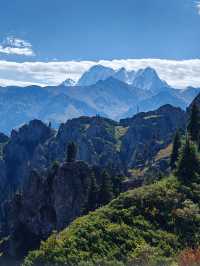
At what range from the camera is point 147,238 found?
44.1 metres

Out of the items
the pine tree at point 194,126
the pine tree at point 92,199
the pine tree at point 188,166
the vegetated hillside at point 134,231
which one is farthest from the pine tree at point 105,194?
the vegetated hillside at point 134,231

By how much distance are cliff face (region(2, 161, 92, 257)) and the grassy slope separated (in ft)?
195

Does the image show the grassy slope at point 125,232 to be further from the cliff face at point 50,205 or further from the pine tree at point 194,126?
the cliff face at point 50,205

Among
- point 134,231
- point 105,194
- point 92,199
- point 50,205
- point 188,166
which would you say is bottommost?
point 50,205

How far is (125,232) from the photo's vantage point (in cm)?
4362

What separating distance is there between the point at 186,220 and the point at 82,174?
76418 millimetres

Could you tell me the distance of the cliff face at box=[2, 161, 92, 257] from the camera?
114 m

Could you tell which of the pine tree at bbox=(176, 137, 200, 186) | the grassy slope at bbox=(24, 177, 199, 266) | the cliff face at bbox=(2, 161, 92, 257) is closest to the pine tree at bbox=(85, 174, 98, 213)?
the cliff face at bbox=(2, 161, 92, 257)

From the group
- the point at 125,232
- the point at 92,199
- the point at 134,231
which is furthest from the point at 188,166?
the point at 92,199

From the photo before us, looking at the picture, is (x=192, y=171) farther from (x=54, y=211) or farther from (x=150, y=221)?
(x=54, y=211)

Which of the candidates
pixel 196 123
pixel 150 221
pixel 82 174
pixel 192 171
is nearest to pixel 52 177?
pixel 82 174

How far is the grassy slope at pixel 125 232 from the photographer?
39969 millimetres

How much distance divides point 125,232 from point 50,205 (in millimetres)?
78056

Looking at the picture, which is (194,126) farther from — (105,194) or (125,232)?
(125,232)
